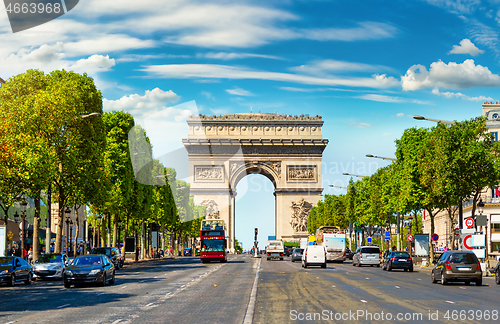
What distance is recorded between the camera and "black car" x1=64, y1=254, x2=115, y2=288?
27.8 metres

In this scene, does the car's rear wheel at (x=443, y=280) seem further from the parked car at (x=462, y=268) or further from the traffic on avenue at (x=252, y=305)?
the traffic on avenue at (x=252, y=305)

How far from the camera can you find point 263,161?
107562 millimetres

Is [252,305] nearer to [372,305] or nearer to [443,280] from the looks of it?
[372,305]

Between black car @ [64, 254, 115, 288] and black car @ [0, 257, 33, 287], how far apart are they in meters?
3.99

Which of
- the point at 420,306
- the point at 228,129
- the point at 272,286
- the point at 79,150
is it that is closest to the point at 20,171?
the point at 79,150

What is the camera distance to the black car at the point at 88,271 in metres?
27.8

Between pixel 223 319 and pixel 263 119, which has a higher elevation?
pixel 263 119

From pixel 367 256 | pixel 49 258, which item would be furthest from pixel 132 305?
pixel 367 256

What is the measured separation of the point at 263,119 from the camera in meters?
109

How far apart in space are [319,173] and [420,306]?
91.2m

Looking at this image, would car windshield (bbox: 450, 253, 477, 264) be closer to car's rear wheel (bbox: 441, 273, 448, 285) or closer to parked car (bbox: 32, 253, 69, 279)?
car's rear wheel (bbox: 441, 273, 448, 285)

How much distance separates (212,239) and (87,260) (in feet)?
110

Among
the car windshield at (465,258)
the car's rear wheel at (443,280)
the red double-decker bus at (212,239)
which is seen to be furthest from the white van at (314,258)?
the car windshield at (465,258)

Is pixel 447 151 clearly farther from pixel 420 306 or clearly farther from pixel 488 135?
pixel 420 306
